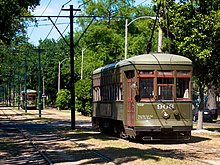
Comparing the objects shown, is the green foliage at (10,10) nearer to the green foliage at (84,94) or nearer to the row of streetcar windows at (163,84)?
the row of streetcar windows at (163,84)

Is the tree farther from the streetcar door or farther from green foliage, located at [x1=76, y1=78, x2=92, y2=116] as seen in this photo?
green foliage, located at [x1=76, y1=78, x2=92, y2=116]

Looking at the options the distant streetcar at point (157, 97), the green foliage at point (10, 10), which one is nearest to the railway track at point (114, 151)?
the distant streetcar at point (157, 97)

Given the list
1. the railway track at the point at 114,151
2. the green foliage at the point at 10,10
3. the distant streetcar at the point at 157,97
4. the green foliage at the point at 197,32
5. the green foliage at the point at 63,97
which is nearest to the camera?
the railway track at the point at 114,151

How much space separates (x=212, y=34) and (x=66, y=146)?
9091 mm

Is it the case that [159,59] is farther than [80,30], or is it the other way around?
[80,30]

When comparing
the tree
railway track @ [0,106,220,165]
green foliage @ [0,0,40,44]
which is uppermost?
green foliage @ [0,0,40,44]

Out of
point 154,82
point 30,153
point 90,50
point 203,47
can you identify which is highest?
point 90,50

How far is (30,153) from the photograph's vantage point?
1761 cm

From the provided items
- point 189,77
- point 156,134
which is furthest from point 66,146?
point 189,77

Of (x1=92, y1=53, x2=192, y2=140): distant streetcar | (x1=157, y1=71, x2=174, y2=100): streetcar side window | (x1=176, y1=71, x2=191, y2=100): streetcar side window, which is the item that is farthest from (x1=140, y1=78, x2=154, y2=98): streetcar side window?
(x1=176, y1=71, x2=191, y2=100): streetcar side window

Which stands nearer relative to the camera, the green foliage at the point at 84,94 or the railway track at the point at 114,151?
the railway track at the point at 114,151

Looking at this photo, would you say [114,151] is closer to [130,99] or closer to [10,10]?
[130,99]

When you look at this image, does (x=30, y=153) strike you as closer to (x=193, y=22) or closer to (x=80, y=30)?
(x=193, y=22)

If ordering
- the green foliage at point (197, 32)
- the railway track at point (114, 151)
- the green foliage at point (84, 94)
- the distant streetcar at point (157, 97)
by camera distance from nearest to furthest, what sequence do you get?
the railway track at point (114, 151), the distant streetcar at point (157, 97), the green foliage at point (197, 32), the green foliage at point (84, 94)
